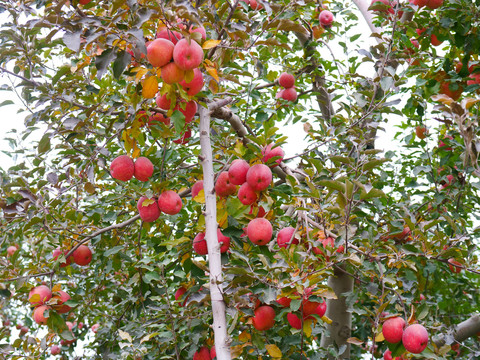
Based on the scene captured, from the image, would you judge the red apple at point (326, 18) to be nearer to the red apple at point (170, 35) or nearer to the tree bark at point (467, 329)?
the red apple at point (170, 35)

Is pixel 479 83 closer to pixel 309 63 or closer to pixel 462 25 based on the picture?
pixel 462 25

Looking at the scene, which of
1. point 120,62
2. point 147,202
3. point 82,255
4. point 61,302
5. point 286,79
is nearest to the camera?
point 120,62

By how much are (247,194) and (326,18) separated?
2.29m

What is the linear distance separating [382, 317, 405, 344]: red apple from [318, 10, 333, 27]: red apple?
243 cm

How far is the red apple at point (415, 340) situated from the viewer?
1892 millimetres

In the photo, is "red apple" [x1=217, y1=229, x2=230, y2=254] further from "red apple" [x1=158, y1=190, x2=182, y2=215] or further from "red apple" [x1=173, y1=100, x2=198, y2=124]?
"red apple" [x1=173, y1=100, x2=198, y2=124]

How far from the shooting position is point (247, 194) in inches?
72.1

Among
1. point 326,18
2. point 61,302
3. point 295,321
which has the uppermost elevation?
point 326,18

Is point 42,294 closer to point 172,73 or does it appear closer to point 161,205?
point 161,205

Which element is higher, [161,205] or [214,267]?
[161,205]

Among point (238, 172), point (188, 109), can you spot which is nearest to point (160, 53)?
point (188, 109)

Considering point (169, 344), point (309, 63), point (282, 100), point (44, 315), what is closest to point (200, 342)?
point (169, 344)

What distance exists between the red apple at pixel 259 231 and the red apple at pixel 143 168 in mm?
632

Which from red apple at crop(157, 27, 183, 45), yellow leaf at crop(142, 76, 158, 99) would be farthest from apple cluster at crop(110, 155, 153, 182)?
red apple at crop(157, 27, 183, 45)
